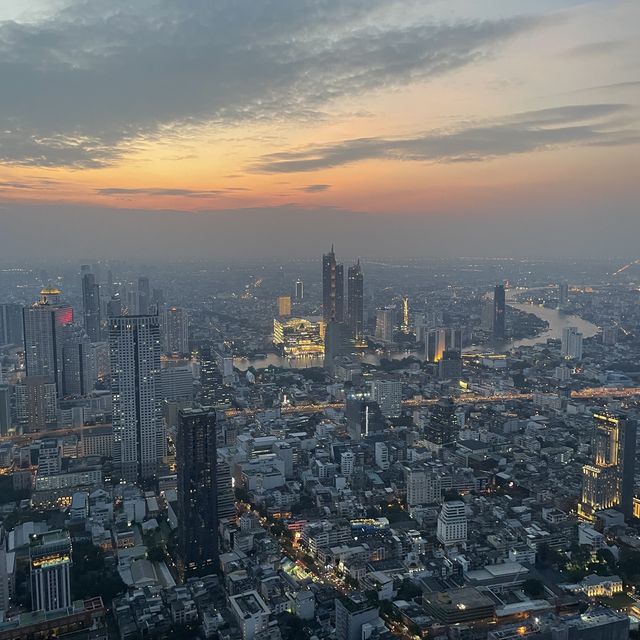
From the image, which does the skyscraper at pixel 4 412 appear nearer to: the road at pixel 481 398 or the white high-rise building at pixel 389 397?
the road at pixel 481 398

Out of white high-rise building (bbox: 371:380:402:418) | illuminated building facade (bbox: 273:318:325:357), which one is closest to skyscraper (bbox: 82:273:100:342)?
illuminated building facade (bbox: 273:318:325:357)

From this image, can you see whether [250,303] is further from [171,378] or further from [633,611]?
[633,611]

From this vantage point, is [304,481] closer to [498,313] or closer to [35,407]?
[35,407]

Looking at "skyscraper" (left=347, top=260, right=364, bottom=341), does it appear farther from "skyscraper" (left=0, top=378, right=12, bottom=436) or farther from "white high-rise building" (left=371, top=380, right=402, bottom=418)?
"skyscraper" (left=0, top=378, right=12, bottom=436)

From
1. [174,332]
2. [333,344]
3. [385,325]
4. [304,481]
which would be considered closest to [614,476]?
[304,481]

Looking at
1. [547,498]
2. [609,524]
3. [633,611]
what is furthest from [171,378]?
[633,611]

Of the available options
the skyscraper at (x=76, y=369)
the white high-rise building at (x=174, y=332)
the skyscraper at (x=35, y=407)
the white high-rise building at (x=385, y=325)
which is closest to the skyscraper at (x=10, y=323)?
the white high-rise building at (x=174, y=332)
